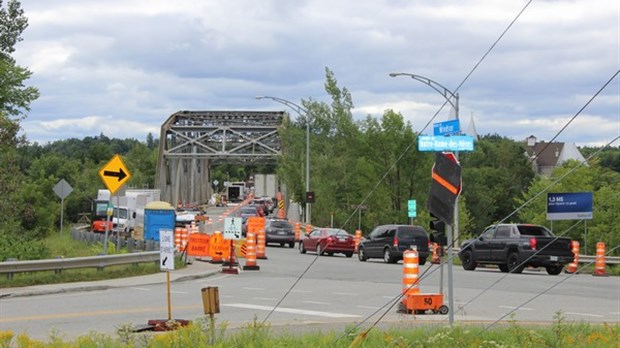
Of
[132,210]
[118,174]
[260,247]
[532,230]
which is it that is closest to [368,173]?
[132,210]

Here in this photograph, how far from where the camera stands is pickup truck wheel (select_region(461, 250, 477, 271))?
113ft

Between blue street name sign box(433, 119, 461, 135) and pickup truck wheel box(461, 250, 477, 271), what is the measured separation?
519 cm

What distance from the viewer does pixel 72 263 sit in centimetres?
2486

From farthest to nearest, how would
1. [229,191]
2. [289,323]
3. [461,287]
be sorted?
[229,191] < [461,287] < [289,323]

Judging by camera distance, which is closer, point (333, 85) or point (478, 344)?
point (478, 344)

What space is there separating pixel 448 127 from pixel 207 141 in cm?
10889

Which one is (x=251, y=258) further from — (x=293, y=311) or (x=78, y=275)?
(x=293, y=311)

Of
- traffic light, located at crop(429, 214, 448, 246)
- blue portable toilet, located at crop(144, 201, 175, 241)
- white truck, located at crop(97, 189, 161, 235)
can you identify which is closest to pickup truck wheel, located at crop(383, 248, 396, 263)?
blue portable toilet, located at crop(144, 201, 175, 241)

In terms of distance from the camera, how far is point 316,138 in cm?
7581

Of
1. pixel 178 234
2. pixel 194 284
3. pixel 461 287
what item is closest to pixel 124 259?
pixel 194 284

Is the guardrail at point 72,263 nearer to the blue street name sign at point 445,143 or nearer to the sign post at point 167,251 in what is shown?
the blue street name sign at point 445,143

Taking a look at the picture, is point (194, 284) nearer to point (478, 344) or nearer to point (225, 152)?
point (478, 344)

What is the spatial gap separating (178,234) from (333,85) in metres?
33.0

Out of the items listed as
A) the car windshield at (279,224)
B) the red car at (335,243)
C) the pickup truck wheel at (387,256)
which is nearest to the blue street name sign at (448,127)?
the pickup truck wheel at (387,256)
